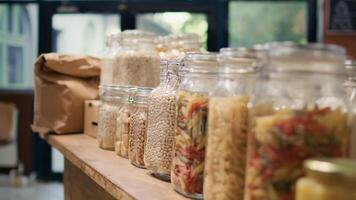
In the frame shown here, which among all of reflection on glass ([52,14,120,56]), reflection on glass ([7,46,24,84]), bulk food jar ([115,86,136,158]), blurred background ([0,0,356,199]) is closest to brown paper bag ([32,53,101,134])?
bulk food jar ([115,86,136,158])

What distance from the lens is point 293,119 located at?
0.67 metres

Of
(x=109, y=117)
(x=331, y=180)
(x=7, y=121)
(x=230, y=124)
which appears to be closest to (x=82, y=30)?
(x=7, y=121)

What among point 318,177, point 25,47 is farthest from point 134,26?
point 318,177

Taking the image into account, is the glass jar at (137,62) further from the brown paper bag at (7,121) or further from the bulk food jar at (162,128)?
the brown paper bag at (7,121)

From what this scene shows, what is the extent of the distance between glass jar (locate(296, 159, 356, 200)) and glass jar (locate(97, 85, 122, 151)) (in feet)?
3.70

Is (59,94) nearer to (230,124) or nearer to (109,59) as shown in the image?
(109,59)

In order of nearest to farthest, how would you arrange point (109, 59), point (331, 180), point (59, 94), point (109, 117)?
1. point (331, 180)
2. point (109, 117)
3. point (109, 59)
4. point (59, 94)

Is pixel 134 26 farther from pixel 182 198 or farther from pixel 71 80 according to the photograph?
pixel 182 198

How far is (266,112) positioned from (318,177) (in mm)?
170

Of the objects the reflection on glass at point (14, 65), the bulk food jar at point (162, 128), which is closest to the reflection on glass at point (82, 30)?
the reflection on glass at point (14, 65)

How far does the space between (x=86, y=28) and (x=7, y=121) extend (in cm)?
138

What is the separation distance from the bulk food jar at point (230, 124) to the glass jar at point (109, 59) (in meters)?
1.06

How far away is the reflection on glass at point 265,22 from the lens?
5.11 meters

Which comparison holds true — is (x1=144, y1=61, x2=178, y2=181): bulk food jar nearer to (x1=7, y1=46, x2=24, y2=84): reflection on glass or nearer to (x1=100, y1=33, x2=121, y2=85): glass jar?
(x1=100, y1=33, x2=121, y2=85): glass jar
